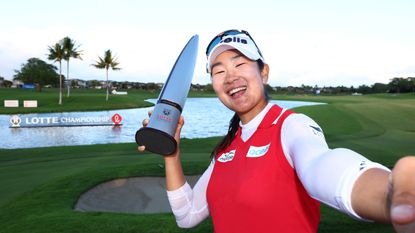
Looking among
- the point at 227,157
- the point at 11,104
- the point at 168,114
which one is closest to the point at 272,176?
the point at 227,157

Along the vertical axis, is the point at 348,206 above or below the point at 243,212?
above

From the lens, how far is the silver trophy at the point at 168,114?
8.54ft

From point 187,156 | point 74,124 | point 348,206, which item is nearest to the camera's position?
point 348,206

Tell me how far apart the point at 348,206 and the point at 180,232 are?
6862 millimetres

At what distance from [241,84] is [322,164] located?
116 cm

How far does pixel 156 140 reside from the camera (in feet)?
8.75

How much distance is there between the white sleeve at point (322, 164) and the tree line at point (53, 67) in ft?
229

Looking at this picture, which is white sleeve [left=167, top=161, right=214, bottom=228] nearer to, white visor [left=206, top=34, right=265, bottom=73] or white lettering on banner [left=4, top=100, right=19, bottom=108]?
white visor [left=206, top=34, right=265, bottom=73]

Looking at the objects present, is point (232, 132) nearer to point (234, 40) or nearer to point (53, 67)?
point (234, 40)

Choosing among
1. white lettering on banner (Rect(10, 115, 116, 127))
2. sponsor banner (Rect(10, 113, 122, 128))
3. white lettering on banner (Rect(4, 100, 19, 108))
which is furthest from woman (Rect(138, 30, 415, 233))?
white lettering on banner (Rect(4, 100, 19, 108))

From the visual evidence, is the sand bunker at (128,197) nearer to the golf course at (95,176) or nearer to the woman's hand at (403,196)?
the golf course at (95,176)

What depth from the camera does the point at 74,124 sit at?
39469mm

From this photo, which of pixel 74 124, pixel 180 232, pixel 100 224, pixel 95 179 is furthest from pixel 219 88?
pixel 74 124

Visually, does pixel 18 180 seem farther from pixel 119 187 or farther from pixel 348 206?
pixel 348 206
